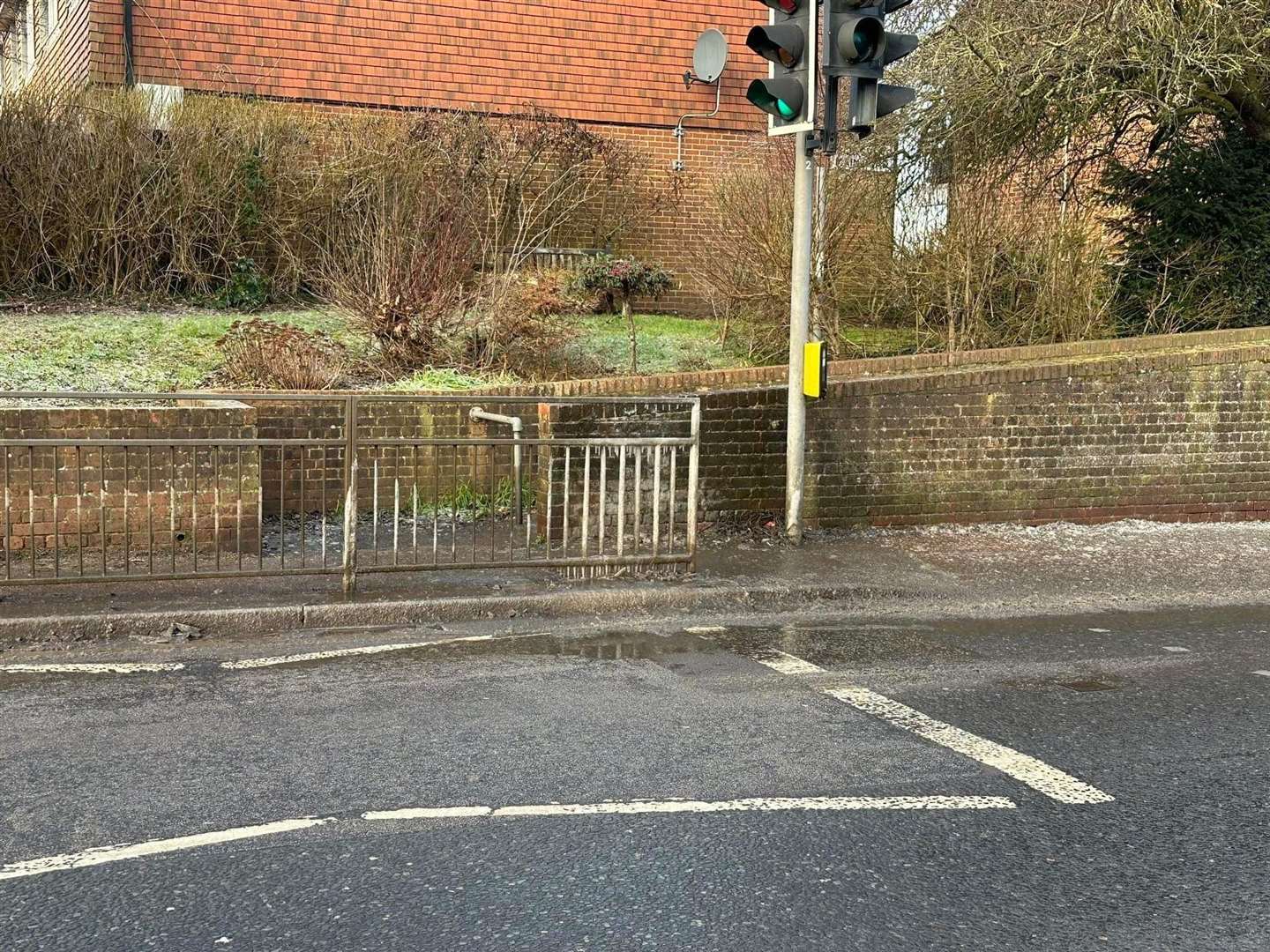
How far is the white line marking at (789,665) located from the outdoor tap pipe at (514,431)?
7.30ft

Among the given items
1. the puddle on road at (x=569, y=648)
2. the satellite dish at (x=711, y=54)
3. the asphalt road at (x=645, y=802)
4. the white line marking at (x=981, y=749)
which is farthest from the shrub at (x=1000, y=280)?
the white line marking at (x=981, y=749)

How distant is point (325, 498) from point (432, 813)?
4.73 metres

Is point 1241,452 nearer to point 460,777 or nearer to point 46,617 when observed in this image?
point 460,777

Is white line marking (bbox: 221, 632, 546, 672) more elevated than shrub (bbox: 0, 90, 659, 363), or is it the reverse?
shrub (bbox: 0, 90, 659, 363)

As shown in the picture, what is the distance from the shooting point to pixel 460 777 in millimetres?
4848

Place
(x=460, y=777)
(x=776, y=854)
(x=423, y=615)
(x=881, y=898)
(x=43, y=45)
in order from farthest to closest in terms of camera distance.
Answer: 1. (x=43, y=45)
2. (x=423, y=615)
3. (x=460, y=777)
4. (x=776, y=854)
5. (x=881, y=898)

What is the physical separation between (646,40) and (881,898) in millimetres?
19206

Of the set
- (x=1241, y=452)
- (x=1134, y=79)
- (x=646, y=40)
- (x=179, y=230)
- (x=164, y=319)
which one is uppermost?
(x=646, y=40)

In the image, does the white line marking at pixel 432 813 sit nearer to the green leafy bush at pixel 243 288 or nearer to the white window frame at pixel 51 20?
the green leafy bush at pixel 243 288

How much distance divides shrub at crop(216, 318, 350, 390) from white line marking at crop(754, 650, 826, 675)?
21.7ft

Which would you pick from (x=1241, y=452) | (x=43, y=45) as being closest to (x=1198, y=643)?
(x=1241, y=452)

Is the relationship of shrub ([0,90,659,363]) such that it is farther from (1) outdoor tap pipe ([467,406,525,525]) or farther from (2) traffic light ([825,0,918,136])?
(2) traffic light ([825,0,918,136])

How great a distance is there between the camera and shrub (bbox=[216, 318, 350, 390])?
11977 millimetres

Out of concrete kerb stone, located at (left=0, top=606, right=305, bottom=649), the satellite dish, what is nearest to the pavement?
concrete kerb stone, located at (left=0, top=606, right=305, bottom=649)
